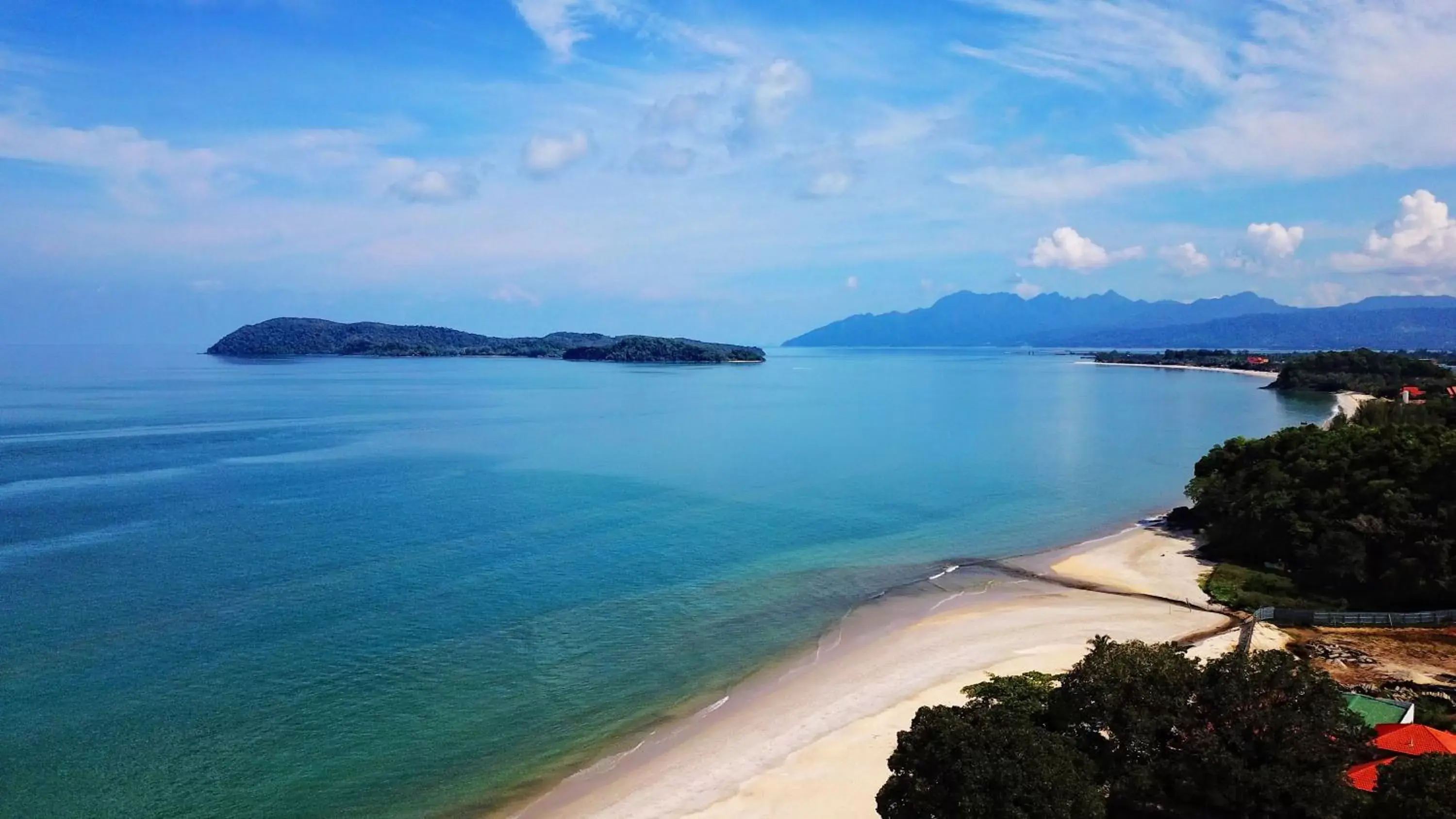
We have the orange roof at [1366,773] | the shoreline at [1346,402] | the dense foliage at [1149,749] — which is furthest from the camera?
the shoreline at [1346,402]

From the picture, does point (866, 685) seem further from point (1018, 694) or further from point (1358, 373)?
point (1358, 373)

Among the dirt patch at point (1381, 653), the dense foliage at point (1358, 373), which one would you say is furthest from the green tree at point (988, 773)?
the dense foliage at point (1358, 373)

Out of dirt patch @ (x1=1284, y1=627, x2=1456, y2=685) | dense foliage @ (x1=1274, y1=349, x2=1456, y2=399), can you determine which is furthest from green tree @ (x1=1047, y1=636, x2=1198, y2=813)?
dense foliage @ (x1=1274, y1=349, x2=1456, y2=399)

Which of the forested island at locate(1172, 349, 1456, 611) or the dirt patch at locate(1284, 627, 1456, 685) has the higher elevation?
the forested island at locate(1172, 349, 1456, 611)

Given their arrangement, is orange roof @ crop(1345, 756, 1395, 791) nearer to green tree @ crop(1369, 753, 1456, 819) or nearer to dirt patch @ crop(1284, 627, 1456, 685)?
green tree @ crop(1369, 753, 1456, 819)

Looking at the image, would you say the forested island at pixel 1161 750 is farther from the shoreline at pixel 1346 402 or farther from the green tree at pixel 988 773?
the shoreline at pixel 1346 402

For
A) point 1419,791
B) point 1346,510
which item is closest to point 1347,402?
point 1346,510

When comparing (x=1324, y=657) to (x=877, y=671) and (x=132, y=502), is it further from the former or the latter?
(x=132, y=502)
